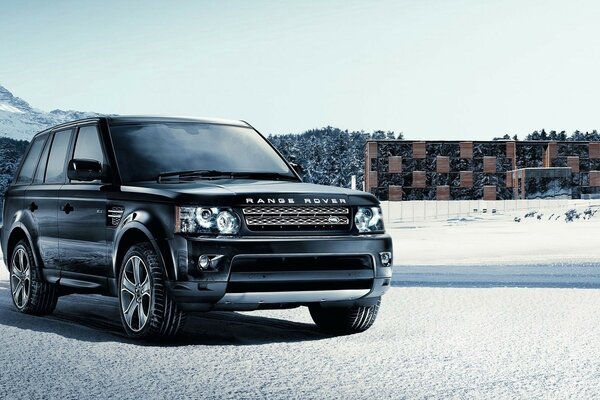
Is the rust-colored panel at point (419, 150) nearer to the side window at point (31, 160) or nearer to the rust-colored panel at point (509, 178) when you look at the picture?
the rust-colored panel at point (509, 178)

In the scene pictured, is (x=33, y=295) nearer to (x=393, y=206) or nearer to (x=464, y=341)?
(x=464, y=341)

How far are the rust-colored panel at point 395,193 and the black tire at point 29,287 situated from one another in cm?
10044

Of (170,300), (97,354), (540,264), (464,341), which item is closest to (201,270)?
(170,300)

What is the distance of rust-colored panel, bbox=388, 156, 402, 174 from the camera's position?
110 meters

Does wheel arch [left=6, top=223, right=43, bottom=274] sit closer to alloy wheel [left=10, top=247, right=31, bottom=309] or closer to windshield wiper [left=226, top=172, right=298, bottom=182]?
alloy wheel [left=10, top=247, right=31, bottom=309]

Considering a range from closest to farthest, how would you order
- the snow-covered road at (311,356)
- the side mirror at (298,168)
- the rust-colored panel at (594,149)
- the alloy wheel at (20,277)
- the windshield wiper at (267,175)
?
the snow-covered road at (311,356) < the windshield wiper at (267,175) < the side mirror at (298,168) < the alloy wheel at (20,277) < the rust-colored panel at (594,149)

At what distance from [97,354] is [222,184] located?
164 cm

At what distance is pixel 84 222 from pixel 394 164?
102m

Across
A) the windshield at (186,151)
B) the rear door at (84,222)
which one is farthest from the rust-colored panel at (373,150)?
the rear door at (84,222)

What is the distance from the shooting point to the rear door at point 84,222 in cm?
890

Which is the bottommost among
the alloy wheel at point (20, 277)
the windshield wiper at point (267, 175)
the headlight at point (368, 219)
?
the alloy wheel at point (20, 277)

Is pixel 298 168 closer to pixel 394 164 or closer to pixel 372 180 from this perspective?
pixel 372 180

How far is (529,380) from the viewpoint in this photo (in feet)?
22.2

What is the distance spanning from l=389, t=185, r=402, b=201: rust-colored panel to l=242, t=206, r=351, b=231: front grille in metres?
103
